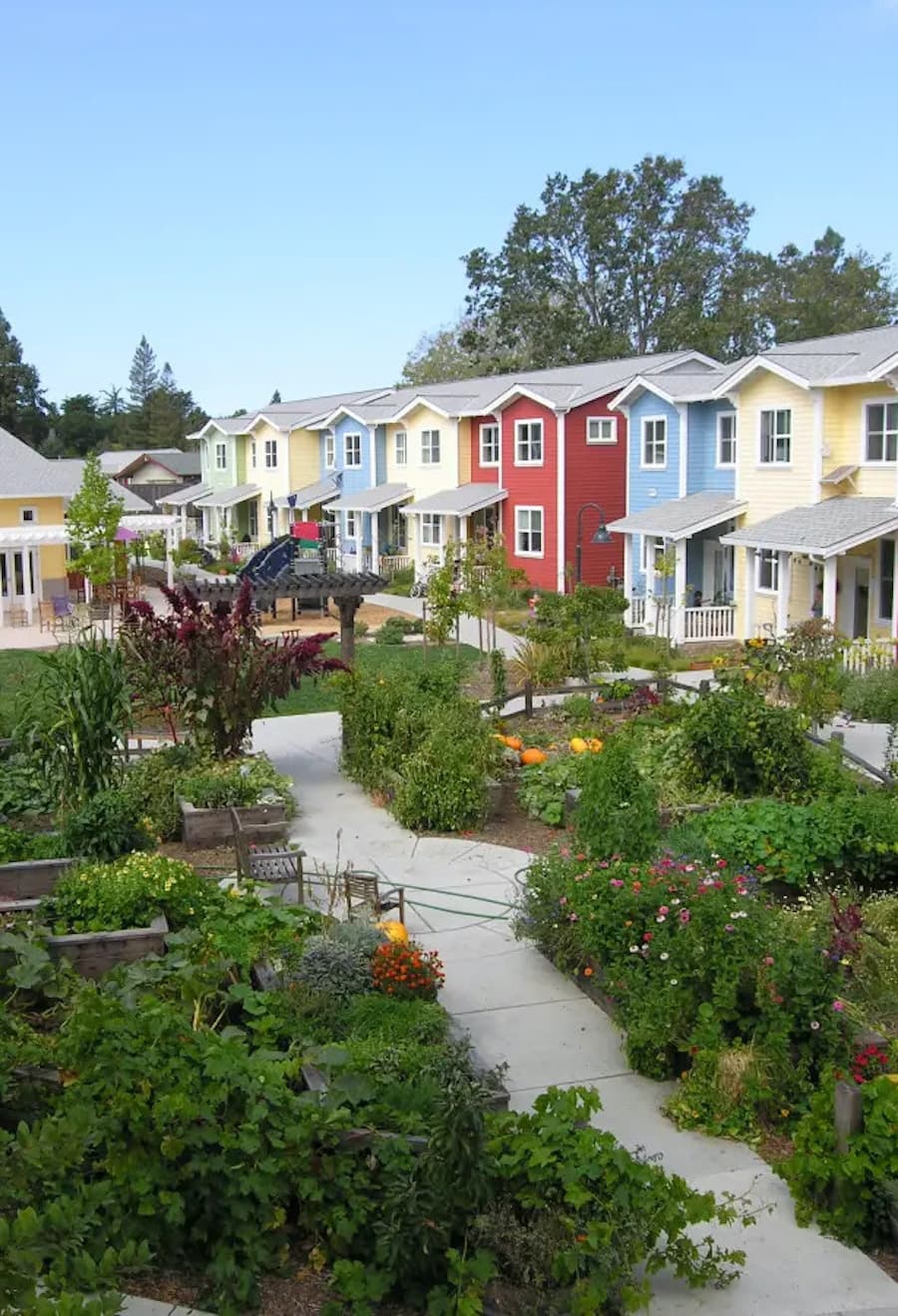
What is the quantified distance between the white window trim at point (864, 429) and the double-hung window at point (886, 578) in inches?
52.0

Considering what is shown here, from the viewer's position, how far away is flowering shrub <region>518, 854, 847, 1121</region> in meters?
6.87

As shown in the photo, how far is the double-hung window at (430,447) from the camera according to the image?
40844 mm

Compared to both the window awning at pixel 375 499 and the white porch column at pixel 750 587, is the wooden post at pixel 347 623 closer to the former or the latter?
the white porch column at pixel 750 587

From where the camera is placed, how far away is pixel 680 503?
2953 cm

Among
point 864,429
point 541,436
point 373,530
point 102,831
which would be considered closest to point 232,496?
point 373,530

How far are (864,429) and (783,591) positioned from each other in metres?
3.17

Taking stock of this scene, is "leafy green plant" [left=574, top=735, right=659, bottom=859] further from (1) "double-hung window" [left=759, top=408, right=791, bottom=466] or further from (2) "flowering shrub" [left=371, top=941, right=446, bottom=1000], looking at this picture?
(1) "double-hung window" [left=759, top=408, right=791, bottom=466]

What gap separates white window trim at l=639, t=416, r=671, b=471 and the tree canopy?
34.1 m

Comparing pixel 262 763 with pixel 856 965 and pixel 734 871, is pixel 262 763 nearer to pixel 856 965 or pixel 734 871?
pixel 734 871

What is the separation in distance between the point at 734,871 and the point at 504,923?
76.2 inches

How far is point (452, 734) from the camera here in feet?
42.5

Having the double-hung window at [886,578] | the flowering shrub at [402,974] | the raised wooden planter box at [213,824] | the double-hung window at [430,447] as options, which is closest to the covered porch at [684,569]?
the double-hung window at [886,578]

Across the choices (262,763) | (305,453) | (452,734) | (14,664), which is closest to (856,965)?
(452,734)

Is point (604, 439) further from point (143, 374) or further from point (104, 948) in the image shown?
point (143, 374)
